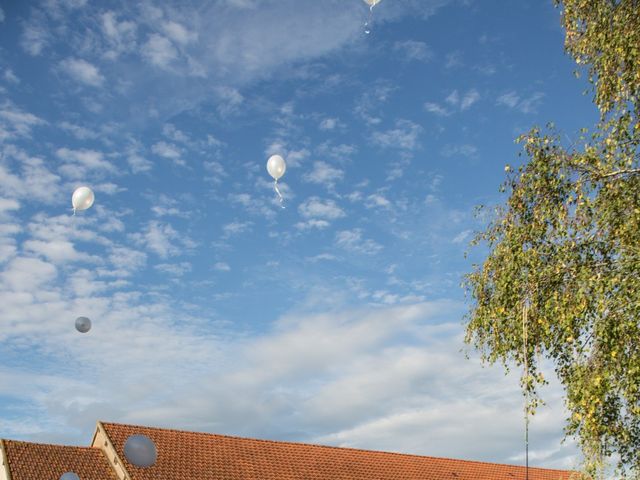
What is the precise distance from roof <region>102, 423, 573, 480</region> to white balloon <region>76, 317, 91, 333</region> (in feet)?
22.7

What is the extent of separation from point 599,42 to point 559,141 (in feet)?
6.79

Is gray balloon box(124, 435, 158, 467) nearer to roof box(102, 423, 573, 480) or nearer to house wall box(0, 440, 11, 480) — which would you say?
roof box(102, 423, 573, 480)

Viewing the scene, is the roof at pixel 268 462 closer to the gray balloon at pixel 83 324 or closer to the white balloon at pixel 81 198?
the gray balloon at pixel 83 324

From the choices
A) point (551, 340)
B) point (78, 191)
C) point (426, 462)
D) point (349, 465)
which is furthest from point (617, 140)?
point (426, 462)

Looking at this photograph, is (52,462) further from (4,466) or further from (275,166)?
(275,166)

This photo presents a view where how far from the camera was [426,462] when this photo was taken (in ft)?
105

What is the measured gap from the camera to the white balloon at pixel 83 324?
19672mm

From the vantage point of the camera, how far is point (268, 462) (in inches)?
1089

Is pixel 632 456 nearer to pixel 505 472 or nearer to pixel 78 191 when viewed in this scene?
pixel 78 191

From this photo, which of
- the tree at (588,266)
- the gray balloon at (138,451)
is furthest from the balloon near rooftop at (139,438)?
the tree at (588,266)

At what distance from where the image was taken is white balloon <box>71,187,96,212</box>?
59.2 ft

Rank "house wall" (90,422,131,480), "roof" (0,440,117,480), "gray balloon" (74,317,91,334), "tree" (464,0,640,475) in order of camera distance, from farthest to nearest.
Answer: "house wall" (90,422,131,480), "roof" (0,440,117,480), "gray balloon" (74,317,91,334), "tree" (464,0,640,475)

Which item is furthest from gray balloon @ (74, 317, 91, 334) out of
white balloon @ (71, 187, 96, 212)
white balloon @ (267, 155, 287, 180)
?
white balloon @ (267, 155, 287, 180)

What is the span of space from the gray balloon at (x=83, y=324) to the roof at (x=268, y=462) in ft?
22.7
